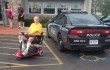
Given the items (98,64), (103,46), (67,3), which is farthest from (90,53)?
(67,3)

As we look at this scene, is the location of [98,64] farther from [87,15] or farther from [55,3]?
[55,3]

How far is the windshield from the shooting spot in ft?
30.8

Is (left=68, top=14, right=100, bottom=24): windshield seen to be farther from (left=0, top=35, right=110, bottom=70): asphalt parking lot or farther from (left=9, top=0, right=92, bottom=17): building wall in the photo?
(left=9, top=0, right=92, bottom=17): building wall

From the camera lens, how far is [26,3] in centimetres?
2084

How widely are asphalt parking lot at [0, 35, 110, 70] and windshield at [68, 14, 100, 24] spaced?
1173 millimetres

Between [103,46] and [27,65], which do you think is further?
[103,46]

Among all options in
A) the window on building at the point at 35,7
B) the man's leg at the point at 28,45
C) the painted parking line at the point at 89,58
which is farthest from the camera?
the window on building at the point at 35,7

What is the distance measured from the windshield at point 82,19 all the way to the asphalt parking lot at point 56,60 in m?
1.17

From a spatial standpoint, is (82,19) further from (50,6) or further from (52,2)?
(50,6)

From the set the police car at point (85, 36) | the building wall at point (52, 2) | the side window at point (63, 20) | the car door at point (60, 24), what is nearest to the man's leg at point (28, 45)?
the police car at point (85, 36)

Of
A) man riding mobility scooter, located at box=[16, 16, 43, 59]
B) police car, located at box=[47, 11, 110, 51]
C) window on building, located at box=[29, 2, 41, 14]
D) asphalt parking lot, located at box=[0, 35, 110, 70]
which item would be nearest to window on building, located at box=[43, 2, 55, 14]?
window on building, located at box=[29, 2, 41, 14]

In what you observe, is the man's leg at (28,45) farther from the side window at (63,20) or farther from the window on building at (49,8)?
the window on building at (49,8)

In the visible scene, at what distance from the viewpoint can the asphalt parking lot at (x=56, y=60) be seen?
24.6ft

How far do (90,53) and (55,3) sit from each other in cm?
1205
